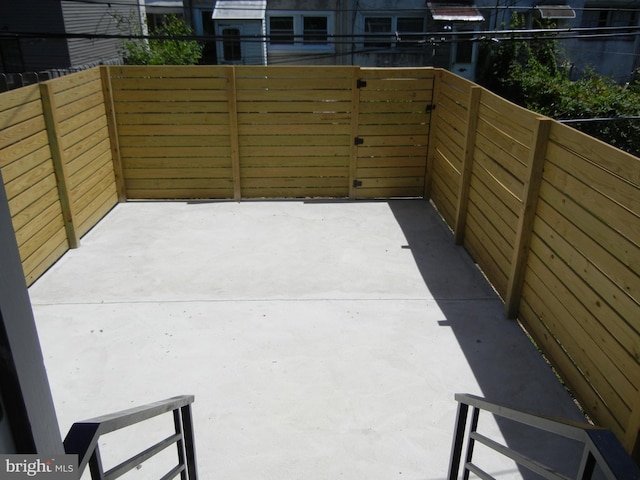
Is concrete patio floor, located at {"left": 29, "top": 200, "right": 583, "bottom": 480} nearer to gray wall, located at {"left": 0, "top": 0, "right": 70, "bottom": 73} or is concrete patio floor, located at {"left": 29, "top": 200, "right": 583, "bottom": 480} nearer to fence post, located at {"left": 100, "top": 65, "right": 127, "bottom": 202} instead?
fence post, located at {"left": 100, "top": 65, "right": 127, "bottom": 202}

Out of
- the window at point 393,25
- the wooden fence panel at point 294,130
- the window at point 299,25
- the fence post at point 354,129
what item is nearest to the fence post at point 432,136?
the fence post at point 354,129

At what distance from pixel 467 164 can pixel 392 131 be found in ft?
6.21

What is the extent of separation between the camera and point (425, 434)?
3.63 metres

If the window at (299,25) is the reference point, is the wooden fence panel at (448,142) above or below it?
below

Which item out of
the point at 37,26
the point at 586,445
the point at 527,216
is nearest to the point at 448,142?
the point at 527,216

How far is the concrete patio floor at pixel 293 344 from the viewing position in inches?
140

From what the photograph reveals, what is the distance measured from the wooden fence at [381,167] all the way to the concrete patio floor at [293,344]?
0.43 metres

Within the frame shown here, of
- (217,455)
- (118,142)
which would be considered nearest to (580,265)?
(217,455)

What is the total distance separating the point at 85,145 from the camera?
6836 mm

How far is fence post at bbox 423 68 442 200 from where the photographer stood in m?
7.64

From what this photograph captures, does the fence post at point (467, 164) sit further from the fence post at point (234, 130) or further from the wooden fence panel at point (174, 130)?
the wooden fence panel at point (174, 130)

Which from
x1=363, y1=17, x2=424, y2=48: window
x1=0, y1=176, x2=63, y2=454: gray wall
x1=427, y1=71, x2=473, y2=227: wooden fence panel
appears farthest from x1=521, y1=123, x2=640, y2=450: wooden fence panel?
x1=363, y1=17, x2=424, y2=48: window

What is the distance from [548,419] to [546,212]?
295 cm

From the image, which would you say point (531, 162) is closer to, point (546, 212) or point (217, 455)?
point (546, 212)
